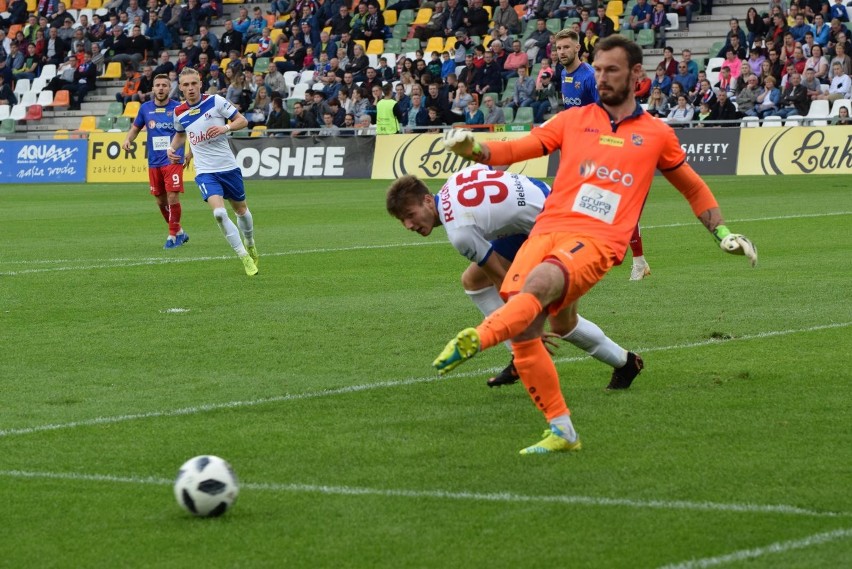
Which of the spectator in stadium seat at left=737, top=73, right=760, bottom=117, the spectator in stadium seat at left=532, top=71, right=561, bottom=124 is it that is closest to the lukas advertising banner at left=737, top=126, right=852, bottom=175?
the spectator in stadium seat at left=737, top=73, right=760, bottom=117

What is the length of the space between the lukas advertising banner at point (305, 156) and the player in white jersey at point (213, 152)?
1599 centimetres

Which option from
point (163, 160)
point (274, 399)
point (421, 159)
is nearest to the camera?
point (274, 399)

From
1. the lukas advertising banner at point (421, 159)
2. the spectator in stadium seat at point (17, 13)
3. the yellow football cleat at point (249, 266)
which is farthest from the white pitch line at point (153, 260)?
the spectator in stadium seat at point (17, 13)

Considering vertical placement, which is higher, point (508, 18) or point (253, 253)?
point (253, 253)

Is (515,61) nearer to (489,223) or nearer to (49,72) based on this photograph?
(49,72)

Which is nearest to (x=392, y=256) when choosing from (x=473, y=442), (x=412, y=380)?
(x=412, y=380)

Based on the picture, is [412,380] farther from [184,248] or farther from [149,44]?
[149,44]

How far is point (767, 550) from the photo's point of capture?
5.03 meters

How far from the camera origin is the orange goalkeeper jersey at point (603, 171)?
267 inches

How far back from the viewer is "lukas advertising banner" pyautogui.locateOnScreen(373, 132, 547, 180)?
29438 millimetres

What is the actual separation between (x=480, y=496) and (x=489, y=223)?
2118 mm

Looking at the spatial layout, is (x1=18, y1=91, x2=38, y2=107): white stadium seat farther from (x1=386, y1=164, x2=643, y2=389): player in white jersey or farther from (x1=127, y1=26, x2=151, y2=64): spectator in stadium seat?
(x1=386, y1=164, x2=643, y2=389): player in white jersey

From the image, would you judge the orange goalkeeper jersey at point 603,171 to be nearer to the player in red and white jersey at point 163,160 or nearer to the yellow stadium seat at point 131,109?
the player in red and white jersey at point 163,160

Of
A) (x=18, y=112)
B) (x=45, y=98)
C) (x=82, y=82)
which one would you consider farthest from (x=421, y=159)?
(x=18, y=112)
